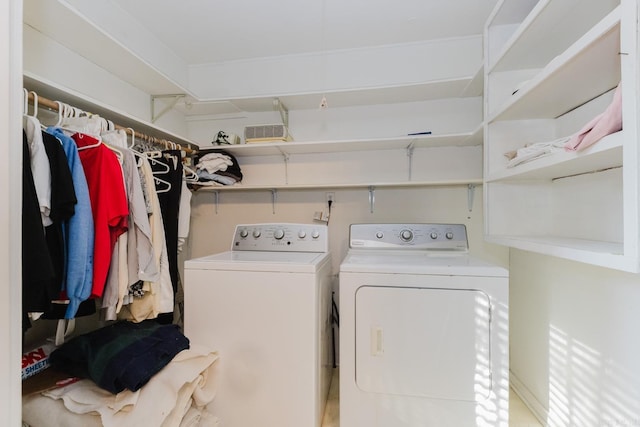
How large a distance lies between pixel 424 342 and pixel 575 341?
2.26 feet

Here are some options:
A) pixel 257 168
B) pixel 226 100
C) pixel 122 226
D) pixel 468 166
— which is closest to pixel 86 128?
pixel 122 226

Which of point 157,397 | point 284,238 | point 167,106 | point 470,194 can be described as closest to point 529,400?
point 470,194

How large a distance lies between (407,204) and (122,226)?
177 cm

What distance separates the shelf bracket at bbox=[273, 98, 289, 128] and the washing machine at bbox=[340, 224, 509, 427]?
4.40ft

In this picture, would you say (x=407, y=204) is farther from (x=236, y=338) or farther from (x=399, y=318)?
(x=236, y=338)

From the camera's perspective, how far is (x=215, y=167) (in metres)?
2.04

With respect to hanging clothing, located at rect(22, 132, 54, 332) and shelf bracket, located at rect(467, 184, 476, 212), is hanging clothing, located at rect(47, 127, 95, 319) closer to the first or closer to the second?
hanging clothing, located at rect(22, 132, 54, 332)

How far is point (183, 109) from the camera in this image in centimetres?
225

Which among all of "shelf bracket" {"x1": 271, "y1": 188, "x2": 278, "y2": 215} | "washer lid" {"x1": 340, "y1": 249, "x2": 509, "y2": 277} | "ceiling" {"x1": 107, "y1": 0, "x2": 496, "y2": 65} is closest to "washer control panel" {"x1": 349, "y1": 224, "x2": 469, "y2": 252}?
"washer lid" {"x1": 340, "y1": 249, "x2": 509, "y2": 277}

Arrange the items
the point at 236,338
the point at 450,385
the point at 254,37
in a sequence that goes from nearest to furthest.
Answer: the point at 450,385, the point at 236,338, the point at 254,37

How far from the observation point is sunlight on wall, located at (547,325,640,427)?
0.99 meters

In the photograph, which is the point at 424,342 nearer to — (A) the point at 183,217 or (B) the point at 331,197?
(B) the point at 331,197

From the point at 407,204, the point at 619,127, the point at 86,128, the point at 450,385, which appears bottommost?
the point at 450,385

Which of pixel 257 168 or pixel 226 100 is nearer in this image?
pixel 226 100
